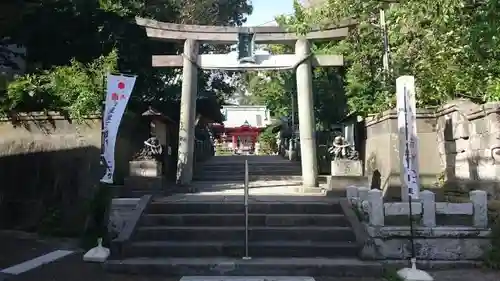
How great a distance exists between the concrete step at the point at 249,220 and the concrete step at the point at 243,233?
0.24m

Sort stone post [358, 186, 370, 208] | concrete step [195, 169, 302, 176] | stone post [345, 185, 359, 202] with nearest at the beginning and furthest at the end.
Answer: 1. stone post [358, 186, 370, 208]
2. stone post [345, 185, 359, 202]
3. concrete step [195, 169, 302, 176]

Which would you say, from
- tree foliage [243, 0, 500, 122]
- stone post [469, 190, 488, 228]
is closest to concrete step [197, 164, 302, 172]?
tree foliage [243, 0, 500, 122]

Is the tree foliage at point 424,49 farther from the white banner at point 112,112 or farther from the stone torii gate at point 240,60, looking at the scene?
the white banner at point 112,112

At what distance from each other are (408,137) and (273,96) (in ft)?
47.8

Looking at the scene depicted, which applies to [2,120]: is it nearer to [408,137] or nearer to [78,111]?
[78,111]

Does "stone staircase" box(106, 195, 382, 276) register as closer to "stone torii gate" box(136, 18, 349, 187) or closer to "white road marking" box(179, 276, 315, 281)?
"white road marking" box(179, 276, 315, 281)

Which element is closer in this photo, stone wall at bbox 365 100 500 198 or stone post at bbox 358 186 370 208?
stone post at bbox 358 186 370 208

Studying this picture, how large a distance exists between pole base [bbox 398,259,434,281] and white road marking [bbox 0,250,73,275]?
528cm

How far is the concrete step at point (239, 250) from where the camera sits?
732 centimetres

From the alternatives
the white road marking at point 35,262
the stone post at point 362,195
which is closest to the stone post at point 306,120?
the stone post at point 362,195

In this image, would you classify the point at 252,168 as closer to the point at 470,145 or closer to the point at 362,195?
the point at 470,145

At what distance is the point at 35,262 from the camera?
24.1ft

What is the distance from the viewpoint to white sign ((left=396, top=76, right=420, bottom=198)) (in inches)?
302

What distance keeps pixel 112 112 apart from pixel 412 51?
7.87 metres
